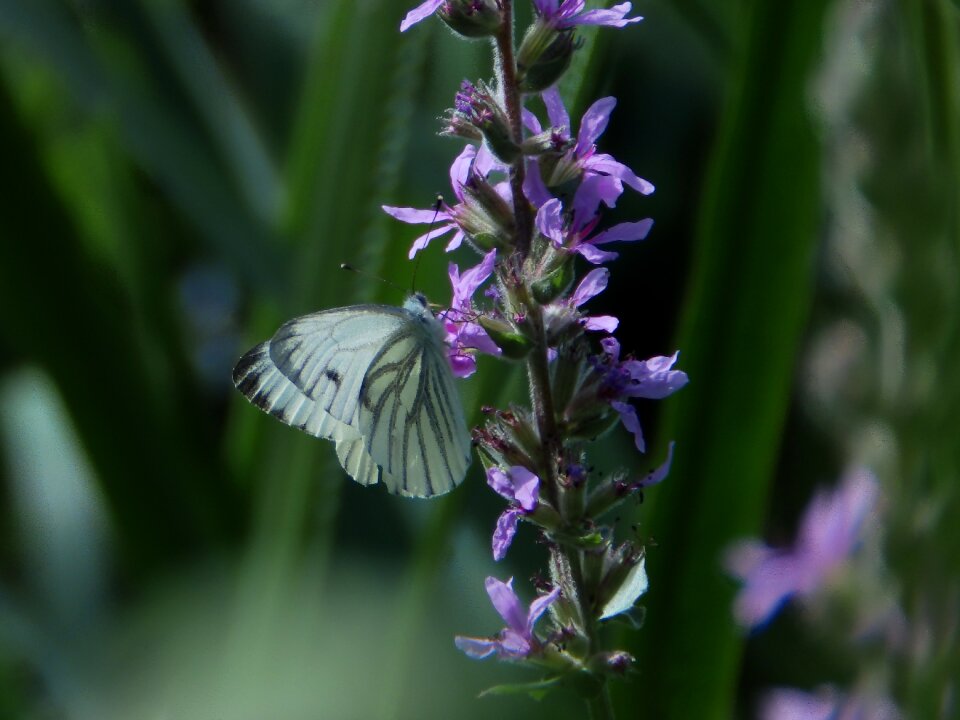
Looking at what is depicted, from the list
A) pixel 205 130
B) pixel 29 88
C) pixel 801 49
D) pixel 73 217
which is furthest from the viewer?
pixel 29 88

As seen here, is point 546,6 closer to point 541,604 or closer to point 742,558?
point 541,604

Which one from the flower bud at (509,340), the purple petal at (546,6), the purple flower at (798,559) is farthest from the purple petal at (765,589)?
the purple petal at (546,6)

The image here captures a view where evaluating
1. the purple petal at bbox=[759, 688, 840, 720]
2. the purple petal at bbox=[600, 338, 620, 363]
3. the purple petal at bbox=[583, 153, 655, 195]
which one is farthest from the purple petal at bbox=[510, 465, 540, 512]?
the purple petal at bbox=[759, 688, 840, 720]

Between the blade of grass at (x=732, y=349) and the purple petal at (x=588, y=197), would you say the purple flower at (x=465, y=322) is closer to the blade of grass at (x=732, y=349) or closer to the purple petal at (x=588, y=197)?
the purple petal at (x=588, y=197)

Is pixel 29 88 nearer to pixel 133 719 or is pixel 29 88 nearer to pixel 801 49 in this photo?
pixel 133 719

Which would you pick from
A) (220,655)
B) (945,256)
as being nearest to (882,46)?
(945,256)

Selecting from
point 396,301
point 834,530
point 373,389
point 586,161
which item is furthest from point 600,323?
point 396,301

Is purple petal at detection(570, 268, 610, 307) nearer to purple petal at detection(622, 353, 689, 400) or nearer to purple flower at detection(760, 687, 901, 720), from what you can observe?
purple petal at detection(622, 353, 689, 400)
